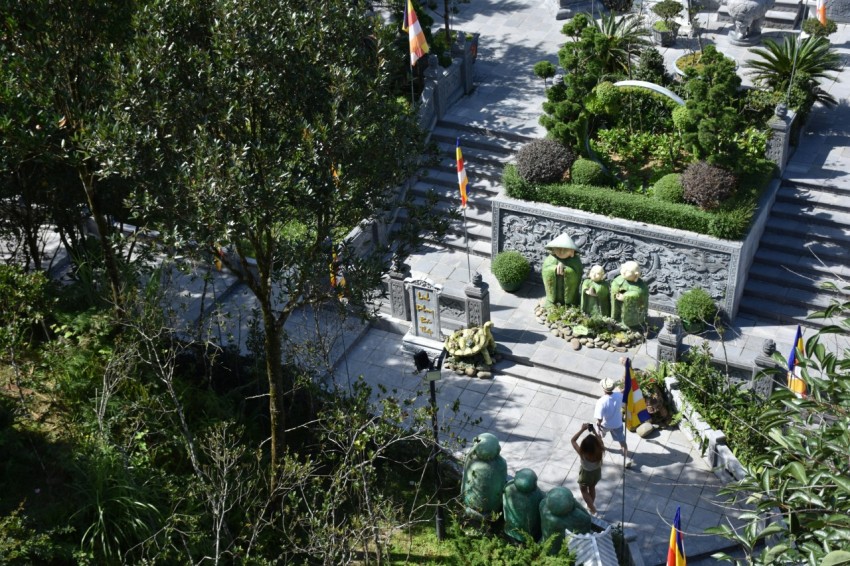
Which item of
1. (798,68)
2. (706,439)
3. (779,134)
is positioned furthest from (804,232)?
(706,439)

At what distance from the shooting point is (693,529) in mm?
16625

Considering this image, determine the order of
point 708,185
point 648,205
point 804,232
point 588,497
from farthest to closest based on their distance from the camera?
point 804,232 → point 648,205 → point 708,185 → point 588,497

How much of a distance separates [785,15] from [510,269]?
1119 centimetres

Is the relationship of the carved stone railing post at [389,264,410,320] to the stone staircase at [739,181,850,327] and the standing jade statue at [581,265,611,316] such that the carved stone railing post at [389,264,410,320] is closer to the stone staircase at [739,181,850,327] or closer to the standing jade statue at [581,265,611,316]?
the standing jade statue at [581,265,611,316]

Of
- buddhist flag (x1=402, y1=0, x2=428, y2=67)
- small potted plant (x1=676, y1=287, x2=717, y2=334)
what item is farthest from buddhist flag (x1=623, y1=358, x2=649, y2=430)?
buddhist flag (x1=402, y1=0, x2=428, y2=67)

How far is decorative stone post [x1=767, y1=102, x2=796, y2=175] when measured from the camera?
21.2m

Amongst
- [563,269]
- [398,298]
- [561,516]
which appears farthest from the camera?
[398,298]

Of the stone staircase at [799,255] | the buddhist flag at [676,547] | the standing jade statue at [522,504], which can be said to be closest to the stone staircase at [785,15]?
the stone staircase at [799,255]

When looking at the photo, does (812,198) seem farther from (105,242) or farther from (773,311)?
(105,242)

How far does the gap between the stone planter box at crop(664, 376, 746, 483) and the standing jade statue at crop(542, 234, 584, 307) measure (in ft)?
9.81

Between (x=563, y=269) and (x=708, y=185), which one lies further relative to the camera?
(x=563, y=269)

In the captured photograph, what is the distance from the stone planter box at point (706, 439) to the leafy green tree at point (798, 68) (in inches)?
306

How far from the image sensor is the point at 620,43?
2452cm

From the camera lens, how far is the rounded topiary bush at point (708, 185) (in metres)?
20.2
